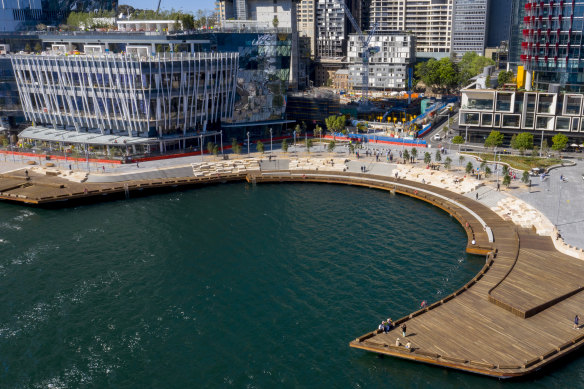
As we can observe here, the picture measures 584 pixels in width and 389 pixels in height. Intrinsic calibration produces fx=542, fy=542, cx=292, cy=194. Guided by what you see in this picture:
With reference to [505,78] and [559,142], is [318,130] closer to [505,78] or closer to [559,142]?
[505,78]

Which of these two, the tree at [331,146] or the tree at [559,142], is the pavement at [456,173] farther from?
the tree at [559,142]

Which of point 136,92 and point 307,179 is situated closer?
point 307,179

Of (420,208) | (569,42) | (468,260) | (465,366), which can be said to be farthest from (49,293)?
(569,42)

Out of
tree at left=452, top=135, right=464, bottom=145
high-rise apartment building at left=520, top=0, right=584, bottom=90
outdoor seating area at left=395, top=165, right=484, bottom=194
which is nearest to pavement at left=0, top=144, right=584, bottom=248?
outdoor seating area at left=395, top=165, right=484, bottom=194

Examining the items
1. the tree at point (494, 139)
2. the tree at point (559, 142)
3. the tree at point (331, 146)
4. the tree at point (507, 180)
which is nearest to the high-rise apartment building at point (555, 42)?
the tree at point (559, 142)

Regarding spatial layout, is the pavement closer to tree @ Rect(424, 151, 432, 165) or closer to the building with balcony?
tree @ Rect(424, 151, 432, 165)

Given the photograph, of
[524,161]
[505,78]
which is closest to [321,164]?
[524,161]

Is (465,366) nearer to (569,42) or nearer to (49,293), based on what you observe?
(49,293)
